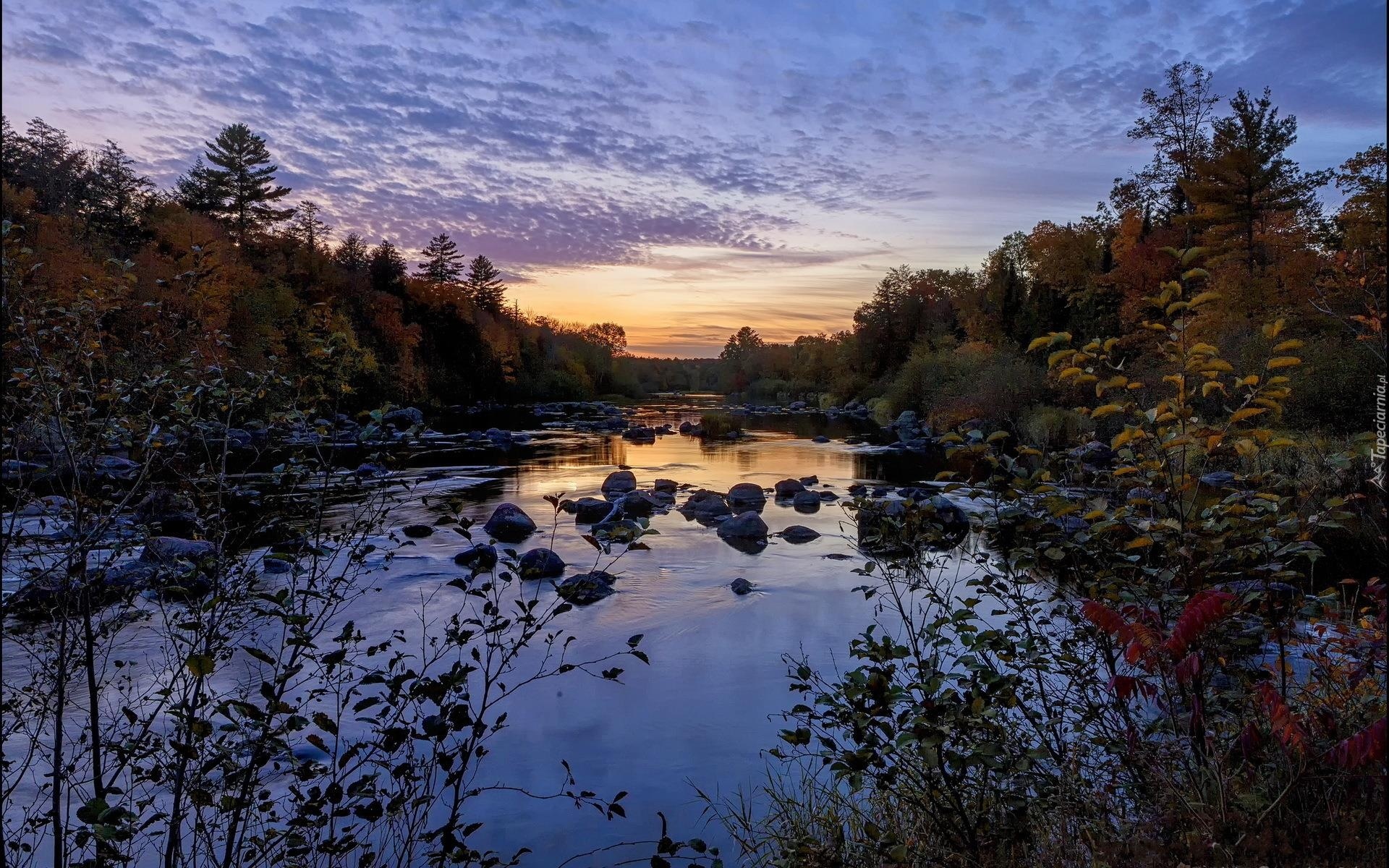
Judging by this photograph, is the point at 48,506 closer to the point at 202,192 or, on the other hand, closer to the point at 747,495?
the point at 747,495

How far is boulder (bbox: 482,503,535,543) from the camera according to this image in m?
13.6

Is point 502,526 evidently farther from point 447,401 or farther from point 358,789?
point 447,401

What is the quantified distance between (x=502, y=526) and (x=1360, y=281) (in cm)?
1271

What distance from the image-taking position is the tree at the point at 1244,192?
26.0 metres

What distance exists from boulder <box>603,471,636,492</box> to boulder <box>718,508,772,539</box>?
4747 mm

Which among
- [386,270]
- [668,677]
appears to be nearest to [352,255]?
[386,270]

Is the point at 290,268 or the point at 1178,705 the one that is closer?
the point at 1178,705

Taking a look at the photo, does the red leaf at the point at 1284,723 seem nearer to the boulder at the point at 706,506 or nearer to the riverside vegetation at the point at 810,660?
the riverside vegetation at the point at 810,660

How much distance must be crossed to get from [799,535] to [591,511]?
4.24m

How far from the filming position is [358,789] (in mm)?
3035

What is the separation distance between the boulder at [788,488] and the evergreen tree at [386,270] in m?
49.0

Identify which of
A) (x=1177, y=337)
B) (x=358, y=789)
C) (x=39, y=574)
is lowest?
(x=358, y=789)

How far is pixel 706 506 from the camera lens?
16312 mm

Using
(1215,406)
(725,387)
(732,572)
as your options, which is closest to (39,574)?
(732,572)
